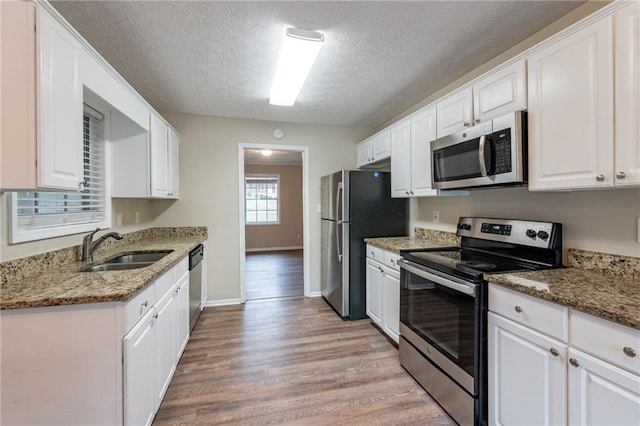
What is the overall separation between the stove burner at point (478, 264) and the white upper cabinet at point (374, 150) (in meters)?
1.59

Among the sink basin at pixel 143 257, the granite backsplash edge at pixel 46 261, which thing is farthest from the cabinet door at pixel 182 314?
the granite backsplash edge at pixel 46 261

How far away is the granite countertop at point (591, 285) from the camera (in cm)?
99

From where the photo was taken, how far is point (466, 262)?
1.80 metres

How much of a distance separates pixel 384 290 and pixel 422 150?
135 cm

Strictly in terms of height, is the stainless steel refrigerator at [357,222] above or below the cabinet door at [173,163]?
below

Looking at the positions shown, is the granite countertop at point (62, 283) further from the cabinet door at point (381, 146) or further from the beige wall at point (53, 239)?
the cabinet door at point (381, 146)

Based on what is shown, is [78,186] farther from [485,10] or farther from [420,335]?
[485,10]

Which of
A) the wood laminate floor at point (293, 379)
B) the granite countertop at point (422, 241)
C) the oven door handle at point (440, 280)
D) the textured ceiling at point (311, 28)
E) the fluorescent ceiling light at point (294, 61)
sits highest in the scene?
the textured ceiling at point (311, 28)

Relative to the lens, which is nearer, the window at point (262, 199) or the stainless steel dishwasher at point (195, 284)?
the stainless steel dishwasher at point (195, 284)

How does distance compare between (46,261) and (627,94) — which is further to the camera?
(46,261)

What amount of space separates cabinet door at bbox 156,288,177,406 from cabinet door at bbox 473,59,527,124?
2.45 meters

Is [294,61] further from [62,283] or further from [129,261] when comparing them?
[129,261]

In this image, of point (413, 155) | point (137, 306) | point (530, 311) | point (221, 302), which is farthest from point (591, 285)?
point (221, 302)

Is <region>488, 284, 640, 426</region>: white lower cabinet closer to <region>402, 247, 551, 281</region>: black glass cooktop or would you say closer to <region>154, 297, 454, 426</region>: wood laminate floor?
<region>402, 247, 551, 281</region>: black glass cooktop
